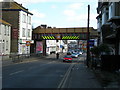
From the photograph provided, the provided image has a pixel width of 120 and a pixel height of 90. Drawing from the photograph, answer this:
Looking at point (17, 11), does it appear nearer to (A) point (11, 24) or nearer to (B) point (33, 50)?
(A) point (11, 24)

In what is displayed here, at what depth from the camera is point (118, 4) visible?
2244 cm

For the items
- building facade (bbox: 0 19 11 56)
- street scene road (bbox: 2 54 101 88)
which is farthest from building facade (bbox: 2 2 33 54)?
street scene road (bbox: 2 54 101 88)

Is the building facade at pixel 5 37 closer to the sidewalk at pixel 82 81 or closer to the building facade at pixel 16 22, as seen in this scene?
the building facade at pixel 16 22

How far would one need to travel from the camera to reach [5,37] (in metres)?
48.1

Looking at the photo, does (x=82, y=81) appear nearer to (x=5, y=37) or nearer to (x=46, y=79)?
(x=46, y=79)

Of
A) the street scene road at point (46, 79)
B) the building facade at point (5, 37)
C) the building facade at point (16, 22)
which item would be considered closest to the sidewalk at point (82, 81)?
the street scene road at point (46, 79)

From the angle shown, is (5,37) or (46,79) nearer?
(46,79)

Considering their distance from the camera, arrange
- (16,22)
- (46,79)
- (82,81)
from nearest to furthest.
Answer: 1. (82,81)
2. (46,79)
3. (16,22)

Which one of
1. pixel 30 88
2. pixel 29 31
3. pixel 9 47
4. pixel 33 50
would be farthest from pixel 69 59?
pixel 30 88

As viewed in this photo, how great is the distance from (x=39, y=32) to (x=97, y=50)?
3851cm

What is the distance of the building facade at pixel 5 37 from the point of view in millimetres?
45844

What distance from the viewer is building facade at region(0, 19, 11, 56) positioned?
45844 mm

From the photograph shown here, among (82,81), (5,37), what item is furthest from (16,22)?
(82,81)

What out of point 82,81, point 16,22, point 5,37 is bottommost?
point 82,81
